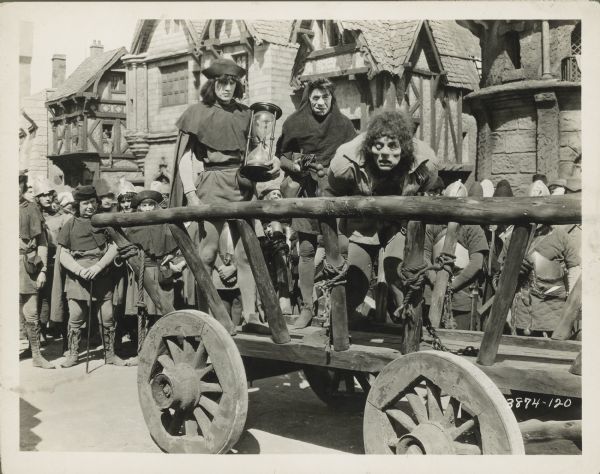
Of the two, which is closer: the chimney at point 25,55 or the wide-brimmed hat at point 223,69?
the chimney at point 25,55

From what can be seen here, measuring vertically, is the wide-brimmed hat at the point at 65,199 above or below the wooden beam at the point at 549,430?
above

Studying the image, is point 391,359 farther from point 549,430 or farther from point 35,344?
point 35,344

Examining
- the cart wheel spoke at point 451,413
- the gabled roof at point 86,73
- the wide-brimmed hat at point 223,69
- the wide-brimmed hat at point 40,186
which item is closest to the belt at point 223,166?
the wide-brimmed hat at point 223,69

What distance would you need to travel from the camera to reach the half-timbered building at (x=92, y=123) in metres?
32.2

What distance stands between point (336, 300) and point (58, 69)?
37.5 m

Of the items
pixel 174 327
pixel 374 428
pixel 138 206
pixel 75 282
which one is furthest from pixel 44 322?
pixel 374 428

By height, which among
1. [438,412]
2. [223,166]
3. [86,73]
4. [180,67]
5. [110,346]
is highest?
[86,73]

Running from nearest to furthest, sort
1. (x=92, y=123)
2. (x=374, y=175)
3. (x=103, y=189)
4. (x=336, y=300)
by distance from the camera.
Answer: (x=336, y=300) → (x=374, y=175) → (x=103, y=189) → (x=92, y=123)

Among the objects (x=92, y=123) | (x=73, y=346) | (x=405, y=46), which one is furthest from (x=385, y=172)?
(x=92, y=123)

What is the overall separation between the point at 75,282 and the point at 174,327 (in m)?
3.41

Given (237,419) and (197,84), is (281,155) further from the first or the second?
(197,84)

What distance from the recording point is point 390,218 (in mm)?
3420

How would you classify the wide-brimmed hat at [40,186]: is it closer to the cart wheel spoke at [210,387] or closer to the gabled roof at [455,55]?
the cart wheel spoke at [210,387]

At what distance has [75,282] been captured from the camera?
23.7 feet
